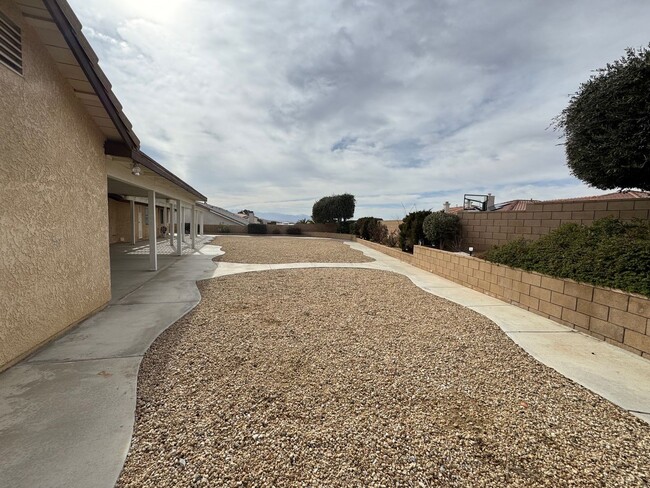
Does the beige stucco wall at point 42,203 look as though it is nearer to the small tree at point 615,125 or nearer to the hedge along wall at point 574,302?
the hedge along wall at point 574,302

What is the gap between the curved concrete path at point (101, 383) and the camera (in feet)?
6.64

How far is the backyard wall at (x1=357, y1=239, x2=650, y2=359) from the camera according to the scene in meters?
3.84

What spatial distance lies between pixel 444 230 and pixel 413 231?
1975mm

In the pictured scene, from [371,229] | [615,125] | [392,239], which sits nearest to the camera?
[615,125]

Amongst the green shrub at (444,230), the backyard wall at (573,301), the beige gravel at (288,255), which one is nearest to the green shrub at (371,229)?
the beige gravel at (288,255)

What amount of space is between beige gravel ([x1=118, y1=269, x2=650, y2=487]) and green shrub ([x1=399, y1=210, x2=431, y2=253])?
7.69 meters

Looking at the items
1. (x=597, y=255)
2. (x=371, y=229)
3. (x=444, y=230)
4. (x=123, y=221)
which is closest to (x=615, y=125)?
(x=597, y=255)

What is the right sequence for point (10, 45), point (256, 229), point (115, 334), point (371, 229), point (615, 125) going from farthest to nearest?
point (256, 229) → point (371, 229) → point (615, 125) → point (115, 334) → point (10, 45)

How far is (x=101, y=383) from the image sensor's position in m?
2.98

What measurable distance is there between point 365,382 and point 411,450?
921 millimetres

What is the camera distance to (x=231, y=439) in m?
2.23

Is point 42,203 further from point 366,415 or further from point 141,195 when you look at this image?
point 141,195

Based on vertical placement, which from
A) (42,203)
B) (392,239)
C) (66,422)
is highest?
(42,203)

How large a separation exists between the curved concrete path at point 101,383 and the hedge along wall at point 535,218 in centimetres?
292
